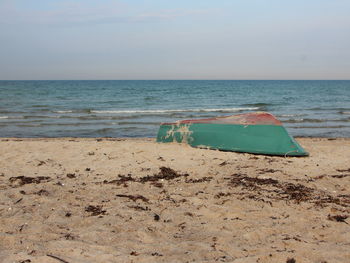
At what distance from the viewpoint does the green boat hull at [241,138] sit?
25.5 feet

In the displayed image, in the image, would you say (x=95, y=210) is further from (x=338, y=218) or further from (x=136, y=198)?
(x=338, y=218)

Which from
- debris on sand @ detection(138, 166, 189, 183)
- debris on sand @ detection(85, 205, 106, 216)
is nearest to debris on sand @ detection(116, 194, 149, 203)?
debris on sand @ detection(85, 205, 106, 216)

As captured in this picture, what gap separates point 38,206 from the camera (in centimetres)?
462

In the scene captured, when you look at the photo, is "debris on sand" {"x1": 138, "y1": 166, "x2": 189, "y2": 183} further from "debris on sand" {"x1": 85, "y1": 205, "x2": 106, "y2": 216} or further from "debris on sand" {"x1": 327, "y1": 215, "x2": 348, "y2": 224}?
"debris on sand" {"x1": 327, "y1": 215, "x2": 348, "y2": 224}

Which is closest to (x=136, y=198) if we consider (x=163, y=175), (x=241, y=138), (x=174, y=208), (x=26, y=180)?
(x=174, y=208)

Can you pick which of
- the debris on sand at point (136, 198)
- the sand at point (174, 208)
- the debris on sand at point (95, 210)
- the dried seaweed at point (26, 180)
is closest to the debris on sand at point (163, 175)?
the sand at point (174, 208)

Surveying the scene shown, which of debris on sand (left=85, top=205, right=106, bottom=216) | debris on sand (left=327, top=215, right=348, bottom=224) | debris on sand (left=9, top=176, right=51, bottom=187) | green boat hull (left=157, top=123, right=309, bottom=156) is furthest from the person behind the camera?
green boat hull (left=157, top=123, right=309, bottom=156)

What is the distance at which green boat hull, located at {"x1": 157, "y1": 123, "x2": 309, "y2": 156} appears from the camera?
777 centimetres

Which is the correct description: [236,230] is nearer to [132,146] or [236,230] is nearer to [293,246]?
[293,246]

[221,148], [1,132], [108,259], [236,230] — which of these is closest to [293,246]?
[236,230]

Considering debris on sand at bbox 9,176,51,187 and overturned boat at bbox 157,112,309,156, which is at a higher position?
overturned boat at bbox 157,112,309,156

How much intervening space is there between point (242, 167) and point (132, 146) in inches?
113

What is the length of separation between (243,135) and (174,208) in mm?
3848

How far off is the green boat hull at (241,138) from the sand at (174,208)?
→ 251 millimetres
